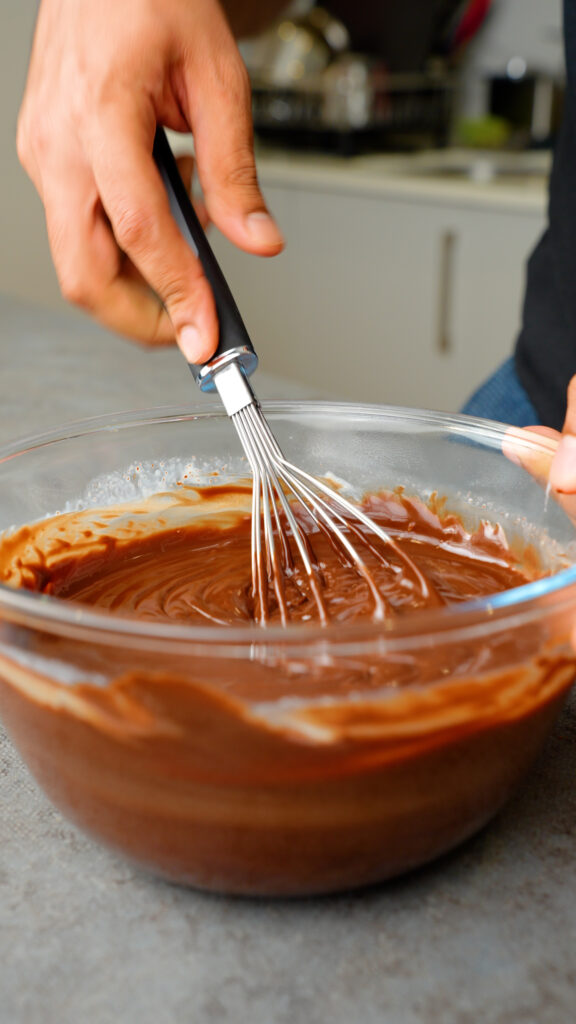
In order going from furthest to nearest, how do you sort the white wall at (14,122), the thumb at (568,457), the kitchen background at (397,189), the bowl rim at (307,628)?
1. the white wall at (14,122)
2. the kitchen background at (397,189)
3. the thumb at (568,457)
4. the bowl rim at (307,628)

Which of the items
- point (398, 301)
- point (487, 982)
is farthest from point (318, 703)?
point (398, 301)

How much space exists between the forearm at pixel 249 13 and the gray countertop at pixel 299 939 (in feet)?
3.30

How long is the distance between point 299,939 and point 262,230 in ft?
1.60

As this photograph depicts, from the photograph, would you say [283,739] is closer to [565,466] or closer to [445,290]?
[565,466]

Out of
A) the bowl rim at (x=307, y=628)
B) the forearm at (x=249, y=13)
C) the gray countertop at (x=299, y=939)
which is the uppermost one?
the forearm at (x=249, y=13)

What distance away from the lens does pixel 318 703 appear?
1.43 ft

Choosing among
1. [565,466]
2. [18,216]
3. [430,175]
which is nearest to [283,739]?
[565,466]

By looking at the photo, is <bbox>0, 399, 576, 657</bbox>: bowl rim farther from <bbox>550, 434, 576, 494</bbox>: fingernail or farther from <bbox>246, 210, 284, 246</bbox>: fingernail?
<bbox>246, 210, 284, 246</bbox>: fingernail

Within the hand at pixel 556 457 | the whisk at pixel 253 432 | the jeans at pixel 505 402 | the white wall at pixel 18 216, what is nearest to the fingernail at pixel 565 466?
the hand at pixel 556 457

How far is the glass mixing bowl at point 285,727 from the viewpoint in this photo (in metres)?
0.43

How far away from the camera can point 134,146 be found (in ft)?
2.27

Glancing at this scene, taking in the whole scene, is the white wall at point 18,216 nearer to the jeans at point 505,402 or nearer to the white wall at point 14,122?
the white wall at point 14,122

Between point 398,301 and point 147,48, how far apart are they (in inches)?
90.1

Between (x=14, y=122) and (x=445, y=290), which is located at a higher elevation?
(x=14, y=122)
